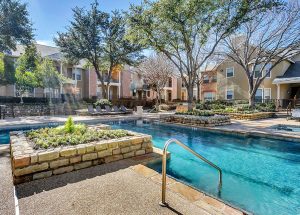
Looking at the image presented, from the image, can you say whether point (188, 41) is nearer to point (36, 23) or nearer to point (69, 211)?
point (69, 211)

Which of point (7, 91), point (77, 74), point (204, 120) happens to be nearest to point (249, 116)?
point (204, 120)

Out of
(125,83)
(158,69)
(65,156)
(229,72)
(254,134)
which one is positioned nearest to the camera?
(65,156)

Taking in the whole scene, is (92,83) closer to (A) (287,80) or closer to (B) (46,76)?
(B) (46,76)

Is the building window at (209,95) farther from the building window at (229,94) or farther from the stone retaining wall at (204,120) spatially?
the stone retaining wall at (204,120)

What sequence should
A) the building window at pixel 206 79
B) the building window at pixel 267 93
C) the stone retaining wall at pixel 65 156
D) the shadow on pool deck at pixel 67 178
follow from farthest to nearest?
1. the building window at pixel 206 79
2. the building window at pixel 267 93
3. the stone retaining wall at pixel 65 156
4. the shadow on pool deck at pixel 67 178

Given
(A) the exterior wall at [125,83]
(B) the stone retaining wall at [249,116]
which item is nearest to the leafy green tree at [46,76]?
(A) the exterior wall at [125,83]

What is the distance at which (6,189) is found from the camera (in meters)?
3.33

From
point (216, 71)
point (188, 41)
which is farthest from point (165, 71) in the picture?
point (188, 41)

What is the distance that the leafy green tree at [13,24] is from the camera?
18.3 meters

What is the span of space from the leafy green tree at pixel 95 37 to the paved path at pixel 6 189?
17890 mm

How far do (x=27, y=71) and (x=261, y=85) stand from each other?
2534cm

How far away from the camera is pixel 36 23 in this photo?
2017 centimetres

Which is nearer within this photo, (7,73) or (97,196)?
(97,196)

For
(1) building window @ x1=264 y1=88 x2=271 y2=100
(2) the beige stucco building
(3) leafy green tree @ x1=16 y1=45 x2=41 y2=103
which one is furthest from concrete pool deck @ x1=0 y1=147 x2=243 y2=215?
(1) building window @ x1=264 y1=88 x2=271 y2=100
